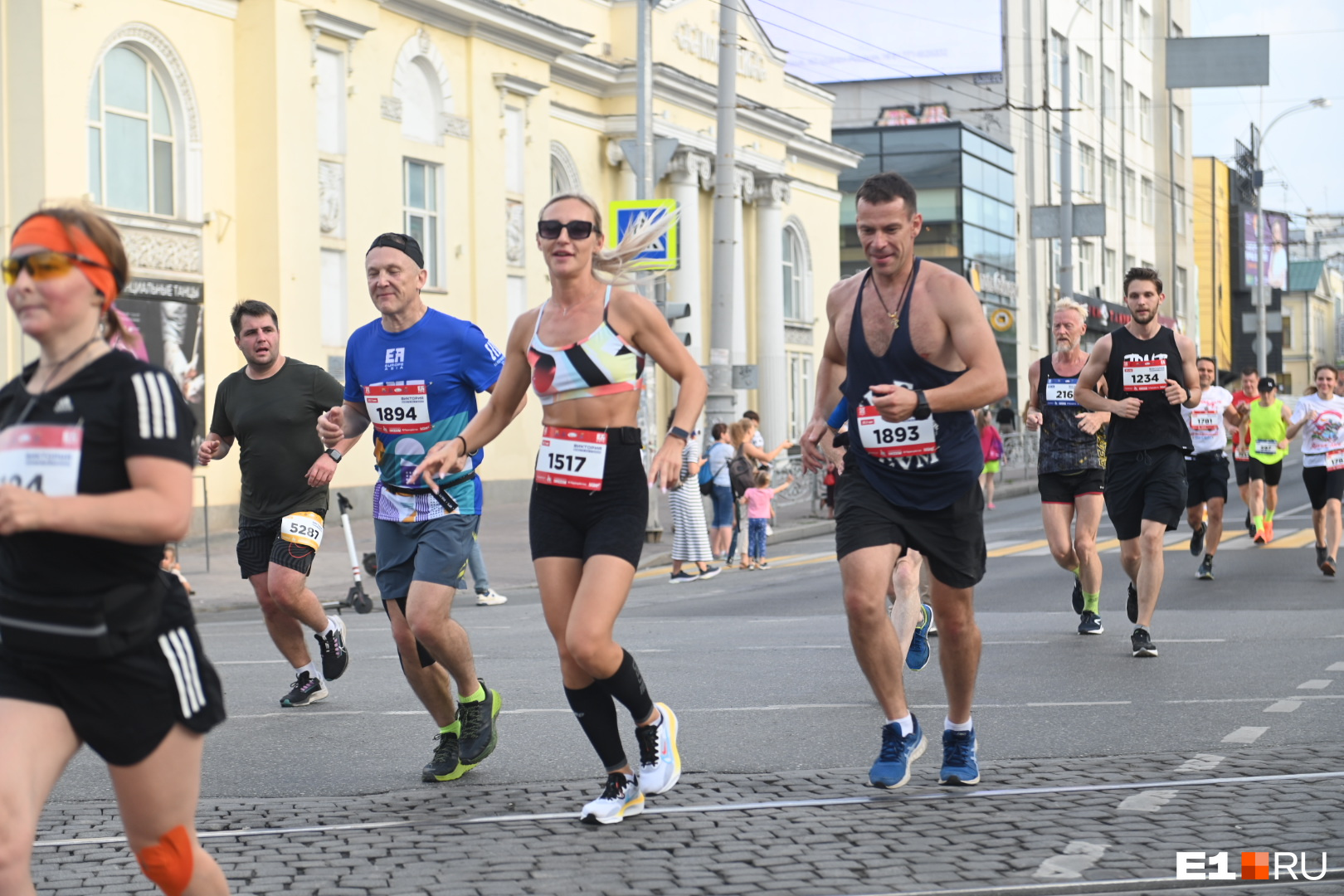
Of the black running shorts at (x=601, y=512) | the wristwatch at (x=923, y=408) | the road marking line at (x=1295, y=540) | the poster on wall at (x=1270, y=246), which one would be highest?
the poster on wall at (x=1270, y=246)

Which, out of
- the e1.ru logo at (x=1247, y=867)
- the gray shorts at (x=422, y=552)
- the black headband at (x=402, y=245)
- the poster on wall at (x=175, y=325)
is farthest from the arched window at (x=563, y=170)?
the e1.ru logo at (x=1247, y=867)

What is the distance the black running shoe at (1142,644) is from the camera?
9.55 meters

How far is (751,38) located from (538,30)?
12.0 metres

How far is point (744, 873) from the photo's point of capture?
4.64 meters

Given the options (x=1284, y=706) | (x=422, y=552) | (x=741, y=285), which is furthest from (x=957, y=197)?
(x=422, y=552)

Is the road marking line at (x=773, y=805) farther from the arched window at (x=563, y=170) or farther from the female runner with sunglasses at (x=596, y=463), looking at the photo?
the arched window at (x=563, y=170)

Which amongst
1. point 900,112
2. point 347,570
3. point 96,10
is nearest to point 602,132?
point 96,10

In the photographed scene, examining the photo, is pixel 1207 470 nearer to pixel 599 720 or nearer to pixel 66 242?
pixel 599 720

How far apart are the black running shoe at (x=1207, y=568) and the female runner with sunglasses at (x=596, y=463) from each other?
1042cm

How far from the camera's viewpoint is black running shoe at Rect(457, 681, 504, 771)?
6281mm

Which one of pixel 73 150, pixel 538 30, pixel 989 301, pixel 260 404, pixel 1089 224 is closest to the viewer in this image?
pixel 260 404

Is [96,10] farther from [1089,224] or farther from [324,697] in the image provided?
[1089,224]

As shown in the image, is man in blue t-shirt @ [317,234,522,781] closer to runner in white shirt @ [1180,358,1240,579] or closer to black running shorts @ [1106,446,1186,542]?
black running shorts @ [1106,446,1186,542]

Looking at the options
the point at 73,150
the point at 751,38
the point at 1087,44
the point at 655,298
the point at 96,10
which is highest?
the point at 1087,44
